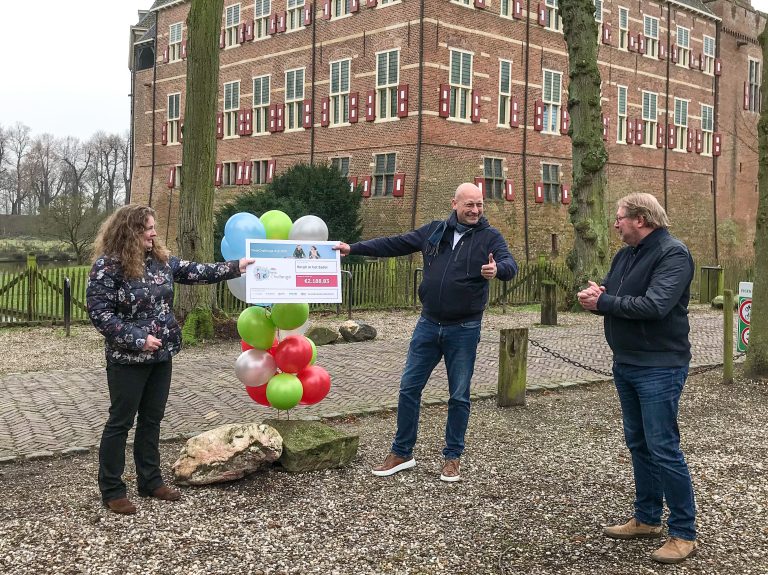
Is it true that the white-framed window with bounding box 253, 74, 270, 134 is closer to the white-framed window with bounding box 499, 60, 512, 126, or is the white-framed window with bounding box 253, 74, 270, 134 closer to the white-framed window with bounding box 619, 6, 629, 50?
the white-framed window with bounding box 499, 60, 512, 126

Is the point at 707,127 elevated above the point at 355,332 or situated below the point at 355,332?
above

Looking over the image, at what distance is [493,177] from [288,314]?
63.6 ft

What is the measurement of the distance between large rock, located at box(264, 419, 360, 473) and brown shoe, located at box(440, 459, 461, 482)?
653 millimetres

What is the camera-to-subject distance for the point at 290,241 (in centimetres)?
471

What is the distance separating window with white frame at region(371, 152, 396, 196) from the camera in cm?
2230

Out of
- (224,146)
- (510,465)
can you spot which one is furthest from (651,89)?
(510,465)

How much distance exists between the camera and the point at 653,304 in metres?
3.37

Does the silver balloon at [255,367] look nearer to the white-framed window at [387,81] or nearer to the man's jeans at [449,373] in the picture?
the man's jeans at [449,373]

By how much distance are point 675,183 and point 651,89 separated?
12.9ft

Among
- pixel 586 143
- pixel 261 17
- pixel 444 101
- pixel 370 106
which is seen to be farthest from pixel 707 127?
pixel 586 143

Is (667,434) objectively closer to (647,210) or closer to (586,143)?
(647,210)

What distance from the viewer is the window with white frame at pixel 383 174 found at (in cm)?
2230

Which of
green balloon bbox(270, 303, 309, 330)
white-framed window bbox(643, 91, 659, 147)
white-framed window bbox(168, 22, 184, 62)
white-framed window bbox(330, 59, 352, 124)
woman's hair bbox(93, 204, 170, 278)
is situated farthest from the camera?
white-framed window bbox(168, 22, 184, 62)

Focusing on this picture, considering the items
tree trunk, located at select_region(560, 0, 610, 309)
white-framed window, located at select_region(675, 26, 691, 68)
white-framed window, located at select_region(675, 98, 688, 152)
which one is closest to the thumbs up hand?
tree trunk, located at select_region(560, 0, 610, 309)
